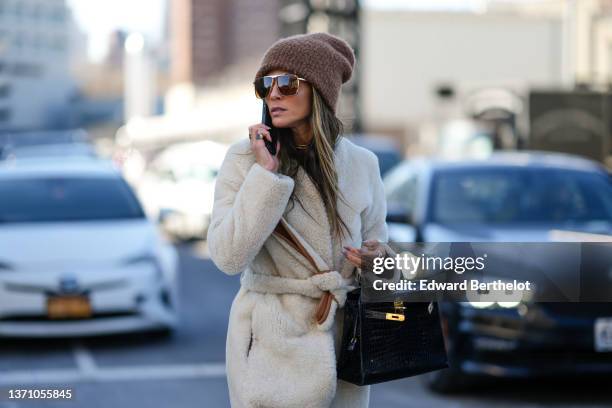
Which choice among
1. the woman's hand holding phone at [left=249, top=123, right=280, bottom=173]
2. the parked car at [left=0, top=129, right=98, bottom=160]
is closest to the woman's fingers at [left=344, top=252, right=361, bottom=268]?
the woman's hand holding phone at [left=249, top=123, right=280, bottom=173]

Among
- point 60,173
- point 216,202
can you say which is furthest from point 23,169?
point 216,202

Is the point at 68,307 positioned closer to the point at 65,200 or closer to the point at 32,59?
the point at 65,200

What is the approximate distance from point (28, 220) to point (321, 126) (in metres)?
6.87

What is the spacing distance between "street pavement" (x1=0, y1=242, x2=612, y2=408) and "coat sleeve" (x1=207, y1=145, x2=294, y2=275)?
3304 mm

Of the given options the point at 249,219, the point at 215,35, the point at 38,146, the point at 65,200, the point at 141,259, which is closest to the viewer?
the point at 249,219

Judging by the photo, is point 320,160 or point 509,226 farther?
point 509,226

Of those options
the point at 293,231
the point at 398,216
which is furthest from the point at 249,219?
the point at 398,216

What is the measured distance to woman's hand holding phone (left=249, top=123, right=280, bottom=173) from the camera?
311 centimetres

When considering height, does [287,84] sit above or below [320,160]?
above

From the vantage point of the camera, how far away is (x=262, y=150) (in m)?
3.13

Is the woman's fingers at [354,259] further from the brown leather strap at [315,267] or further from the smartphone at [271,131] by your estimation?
the smartphone at [271,131]

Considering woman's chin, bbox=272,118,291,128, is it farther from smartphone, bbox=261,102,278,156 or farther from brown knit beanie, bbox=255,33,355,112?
brown knit beanie, bbox=255,33,355,112

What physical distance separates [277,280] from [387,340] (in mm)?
326

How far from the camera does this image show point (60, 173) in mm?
10484
